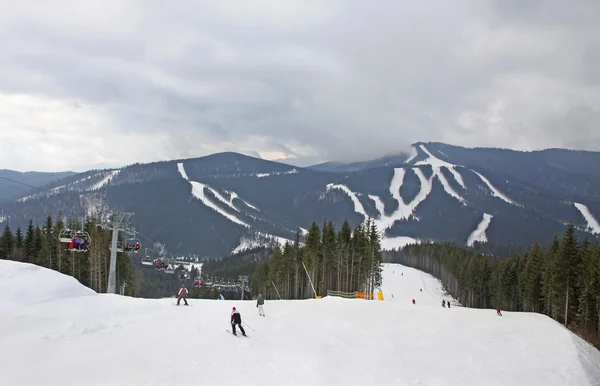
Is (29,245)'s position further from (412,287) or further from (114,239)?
(412,287)

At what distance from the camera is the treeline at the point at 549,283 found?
4794 cm

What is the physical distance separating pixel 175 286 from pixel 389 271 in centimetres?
8244

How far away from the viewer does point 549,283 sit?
2267 inches

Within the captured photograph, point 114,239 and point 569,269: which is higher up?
point 114,239

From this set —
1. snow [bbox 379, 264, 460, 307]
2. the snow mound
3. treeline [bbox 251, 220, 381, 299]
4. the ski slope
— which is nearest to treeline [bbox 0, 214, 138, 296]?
treeline [bbox 251, 220, 381, 299]

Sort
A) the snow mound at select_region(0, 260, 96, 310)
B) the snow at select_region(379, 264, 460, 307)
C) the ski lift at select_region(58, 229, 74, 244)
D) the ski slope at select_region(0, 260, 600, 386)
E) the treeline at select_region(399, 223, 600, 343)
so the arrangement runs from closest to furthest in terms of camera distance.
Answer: the ski slope at select_region(0, 260, 600, 386), the snow mound at select_region(0, 260, 96, 310), the ski lift at select_region(58, 229, 74, 244), the treeline at select_region(399, 223, 600, 343), the snow at select_region(379, 264, 460, 307)

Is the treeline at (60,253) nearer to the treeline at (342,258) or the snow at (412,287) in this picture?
the treeline at (342,258)

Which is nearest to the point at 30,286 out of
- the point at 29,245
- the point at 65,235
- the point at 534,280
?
the point at 65,235

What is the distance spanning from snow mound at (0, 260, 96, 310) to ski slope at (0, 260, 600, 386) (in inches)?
2.7

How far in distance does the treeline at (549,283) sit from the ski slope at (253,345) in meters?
17.5

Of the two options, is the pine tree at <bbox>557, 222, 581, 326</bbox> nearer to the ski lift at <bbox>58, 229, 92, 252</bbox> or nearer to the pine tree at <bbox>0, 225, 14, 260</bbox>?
the ski lift at <bbox>58, 229, 92, 252</bbox>

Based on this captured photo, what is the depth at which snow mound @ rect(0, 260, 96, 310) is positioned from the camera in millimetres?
21312

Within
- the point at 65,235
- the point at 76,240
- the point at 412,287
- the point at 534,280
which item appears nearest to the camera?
the point at 76,240

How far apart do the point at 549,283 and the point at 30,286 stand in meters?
59.2
